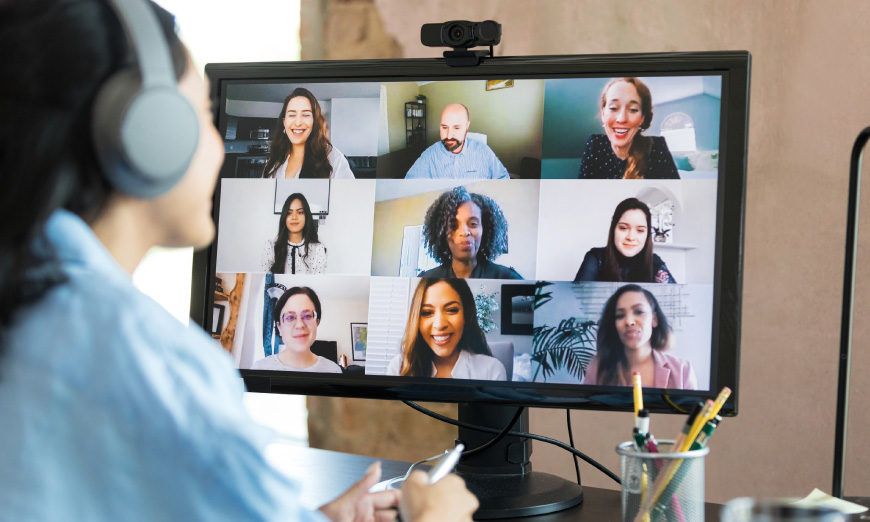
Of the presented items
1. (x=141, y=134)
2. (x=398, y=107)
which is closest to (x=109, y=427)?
(x=141, y=134)

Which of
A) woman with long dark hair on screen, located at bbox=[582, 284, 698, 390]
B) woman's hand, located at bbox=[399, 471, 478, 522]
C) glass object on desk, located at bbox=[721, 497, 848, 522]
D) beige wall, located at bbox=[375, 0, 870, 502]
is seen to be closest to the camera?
glass object on desk, located at bbox=[721, 497, 848, 522]

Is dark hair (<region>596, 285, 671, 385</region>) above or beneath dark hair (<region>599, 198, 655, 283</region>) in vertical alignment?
beneath

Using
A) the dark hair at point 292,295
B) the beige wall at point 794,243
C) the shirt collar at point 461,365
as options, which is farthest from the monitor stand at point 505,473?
the beige wall at point 794,243

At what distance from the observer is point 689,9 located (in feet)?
5.34

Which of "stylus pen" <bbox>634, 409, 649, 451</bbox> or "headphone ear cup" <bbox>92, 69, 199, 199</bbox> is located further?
"stylus pen" <bbox>634, 409, 649, 451</bbox>

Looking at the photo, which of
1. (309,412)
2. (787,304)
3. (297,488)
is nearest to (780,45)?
(787,304)

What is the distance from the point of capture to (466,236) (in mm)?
885

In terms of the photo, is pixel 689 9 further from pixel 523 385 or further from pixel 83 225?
pixel 83 225

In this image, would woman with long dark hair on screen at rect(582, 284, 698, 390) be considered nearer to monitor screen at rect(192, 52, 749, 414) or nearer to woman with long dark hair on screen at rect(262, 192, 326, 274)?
monitor screen at rect(192, 52, 749, 414)

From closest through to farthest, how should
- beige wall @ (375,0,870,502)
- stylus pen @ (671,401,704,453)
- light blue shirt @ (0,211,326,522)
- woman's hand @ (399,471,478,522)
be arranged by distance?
light blue shirt @ (0,211,326,522), woman's hand @ (399,471,478,522), stylus pen @ (671,401,704,453), beige wall @ (375,0,870,502)

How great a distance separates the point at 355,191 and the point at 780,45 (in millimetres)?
1020

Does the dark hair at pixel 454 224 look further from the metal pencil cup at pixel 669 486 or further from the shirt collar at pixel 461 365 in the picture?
the metal pencil cup at pixel 669 486

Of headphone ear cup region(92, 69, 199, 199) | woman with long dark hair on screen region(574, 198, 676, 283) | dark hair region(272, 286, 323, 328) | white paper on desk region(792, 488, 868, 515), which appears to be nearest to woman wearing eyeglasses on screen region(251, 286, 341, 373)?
dark hair region(272, 286, 323, 328)

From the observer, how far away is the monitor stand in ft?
2.87
